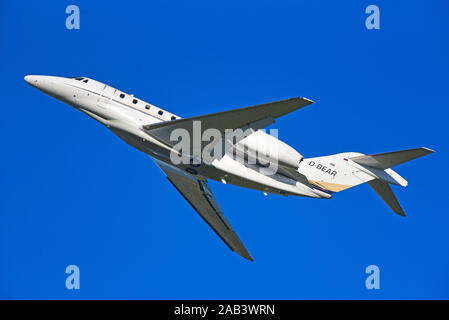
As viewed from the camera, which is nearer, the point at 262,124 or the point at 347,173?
the point at 262,124

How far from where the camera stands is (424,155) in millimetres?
15664

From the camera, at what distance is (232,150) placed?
1733cm

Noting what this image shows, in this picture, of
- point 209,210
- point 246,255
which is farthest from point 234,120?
point 246,255

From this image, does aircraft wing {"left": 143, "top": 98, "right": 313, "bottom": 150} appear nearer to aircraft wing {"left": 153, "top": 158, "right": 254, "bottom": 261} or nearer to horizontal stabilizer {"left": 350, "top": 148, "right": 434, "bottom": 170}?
aircraft wing {"left": 153, "top": 158, "right": 254, "bottom": 261}

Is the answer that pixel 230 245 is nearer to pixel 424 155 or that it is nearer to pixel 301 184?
pixel 301 184

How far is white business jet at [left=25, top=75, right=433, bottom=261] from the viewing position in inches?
643

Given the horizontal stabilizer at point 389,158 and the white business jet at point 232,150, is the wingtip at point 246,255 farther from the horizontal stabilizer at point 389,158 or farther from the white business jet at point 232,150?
the horizontal stabilizer at point 389,158

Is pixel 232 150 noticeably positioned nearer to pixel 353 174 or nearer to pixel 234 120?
pixel 234 120

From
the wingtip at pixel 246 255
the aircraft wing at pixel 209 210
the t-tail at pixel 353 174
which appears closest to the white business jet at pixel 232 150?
the t-tail at pixel 353 174

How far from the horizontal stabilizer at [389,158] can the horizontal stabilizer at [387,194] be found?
0.64 metres

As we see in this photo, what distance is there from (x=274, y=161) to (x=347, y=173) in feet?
12.3

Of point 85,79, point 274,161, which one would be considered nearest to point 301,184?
point 274,161

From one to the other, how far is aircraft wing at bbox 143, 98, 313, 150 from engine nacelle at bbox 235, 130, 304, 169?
0.62 meters

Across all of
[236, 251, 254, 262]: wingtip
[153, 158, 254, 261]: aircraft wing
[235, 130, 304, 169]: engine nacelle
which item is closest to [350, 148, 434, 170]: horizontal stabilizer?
[235, 130, 304, 169]: engine nacelle
